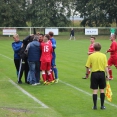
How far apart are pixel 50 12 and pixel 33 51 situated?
168 feet

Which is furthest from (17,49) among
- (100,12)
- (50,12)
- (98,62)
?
(100,12)

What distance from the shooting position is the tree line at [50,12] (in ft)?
209

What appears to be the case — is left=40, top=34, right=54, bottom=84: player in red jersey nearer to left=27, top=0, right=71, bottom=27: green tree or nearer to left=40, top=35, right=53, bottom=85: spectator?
left=40, top=35, right=53, bottom=85: spectator

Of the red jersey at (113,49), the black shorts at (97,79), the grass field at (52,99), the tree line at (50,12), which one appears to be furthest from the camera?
the tree line at (50,12)

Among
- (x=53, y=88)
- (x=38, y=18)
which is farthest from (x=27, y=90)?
(x=38, y=18)

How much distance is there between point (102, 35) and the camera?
59250 millimetres

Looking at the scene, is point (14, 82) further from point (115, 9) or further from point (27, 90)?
point (115, 9)

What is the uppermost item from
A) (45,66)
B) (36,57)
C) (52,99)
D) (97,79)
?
(36,57)

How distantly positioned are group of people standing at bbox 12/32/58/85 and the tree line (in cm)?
4781

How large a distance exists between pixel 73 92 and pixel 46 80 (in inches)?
81.6

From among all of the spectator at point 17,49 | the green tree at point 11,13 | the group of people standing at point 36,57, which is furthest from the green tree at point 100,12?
the group of people standing at point 36,57

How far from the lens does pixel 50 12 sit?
65.9 metres

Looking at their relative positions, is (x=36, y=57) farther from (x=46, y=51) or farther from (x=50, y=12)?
(x=50, y=12)

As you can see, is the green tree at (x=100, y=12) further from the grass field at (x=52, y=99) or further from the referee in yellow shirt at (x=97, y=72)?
the referee in yellow shirt at (x=97, y=72)
